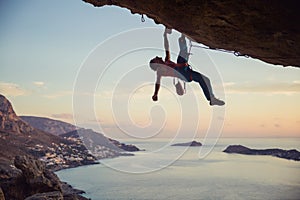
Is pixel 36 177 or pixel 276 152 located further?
pixel 276 152

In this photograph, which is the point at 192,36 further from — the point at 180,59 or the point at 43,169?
the point at 43,169

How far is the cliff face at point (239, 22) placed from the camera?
9.70 feet

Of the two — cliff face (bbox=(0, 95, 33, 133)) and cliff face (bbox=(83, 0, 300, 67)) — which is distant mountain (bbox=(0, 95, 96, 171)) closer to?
cliff face (bbox=(0, 95, 33, 133))

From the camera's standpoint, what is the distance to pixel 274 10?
2914 millimetres

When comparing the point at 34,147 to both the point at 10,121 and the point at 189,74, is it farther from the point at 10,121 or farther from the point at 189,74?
the point at 189,74

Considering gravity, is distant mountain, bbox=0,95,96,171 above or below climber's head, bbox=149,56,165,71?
below

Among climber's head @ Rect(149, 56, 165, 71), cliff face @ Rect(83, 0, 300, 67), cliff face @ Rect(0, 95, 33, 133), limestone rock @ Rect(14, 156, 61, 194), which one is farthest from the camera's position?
cliff face @ Rect(0, 95, 33, 133)

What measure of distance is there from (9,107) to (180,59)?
84.3 metres

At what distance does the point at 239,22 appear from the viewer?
10.7 ft

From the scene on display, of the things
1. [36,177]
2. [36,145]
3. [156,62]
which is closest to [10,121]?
[36,145]

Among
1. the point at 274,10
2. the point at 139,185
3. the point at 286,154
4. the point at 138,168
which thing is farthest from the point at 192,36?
the point at 286,154

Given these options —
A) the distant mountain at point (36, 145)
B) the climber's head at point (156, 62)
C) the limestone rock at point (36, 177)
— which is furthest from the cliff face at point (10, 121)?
the climber's head at point (156, 62)

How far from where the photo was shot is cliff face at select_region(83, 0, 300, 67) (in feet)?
9.70

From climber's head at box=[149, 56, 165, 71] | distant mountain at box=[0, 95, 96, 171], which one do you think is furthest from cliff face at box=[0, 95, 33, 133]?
climber's head at box=[149, 56, 165, 71]
